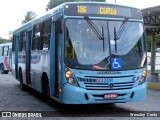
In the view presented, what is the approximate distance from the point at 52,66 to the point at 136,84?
8.06ft

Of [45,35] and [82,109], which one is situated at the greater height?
[45,35]

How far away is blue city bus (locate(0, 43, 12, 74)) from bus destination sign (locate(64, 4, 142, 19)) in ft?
79.9

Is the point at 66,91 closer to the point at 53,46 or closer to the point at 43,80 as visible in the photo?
the point at 53,46

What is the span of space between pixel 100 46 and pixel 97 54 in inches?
9.4

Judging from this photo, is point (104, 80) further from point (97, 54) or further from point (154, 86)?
point (154, 86)

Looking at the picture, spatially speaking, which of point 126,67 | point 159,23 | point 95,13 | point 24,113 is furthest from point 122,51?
point 159,23

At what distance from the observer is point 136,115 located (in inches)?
402

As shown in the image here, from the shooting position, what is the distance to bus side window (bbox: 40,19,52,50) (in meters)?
11.8

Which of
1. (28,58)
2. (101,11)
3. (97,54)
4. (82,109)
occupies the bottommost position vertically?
(82,109)

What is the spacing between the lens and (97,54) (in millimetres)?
10039

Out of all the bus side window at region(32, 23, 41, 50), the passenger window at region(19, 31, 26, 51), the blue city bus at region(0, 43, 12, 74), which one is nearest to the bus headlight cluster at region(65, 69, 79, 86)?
the bus side window at region(32, 23, 41, 50)

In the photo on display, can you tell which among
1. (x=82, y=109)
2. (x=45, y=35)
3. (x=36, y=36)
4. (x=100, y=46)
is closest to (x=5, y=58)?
(x=36, y=36)

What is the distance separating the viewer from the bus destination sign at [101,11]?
10305mm

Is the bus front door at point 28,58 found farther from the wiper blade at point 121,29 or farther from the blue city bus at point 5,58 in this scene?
the blue city bus at point 5,58
